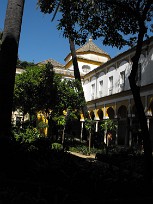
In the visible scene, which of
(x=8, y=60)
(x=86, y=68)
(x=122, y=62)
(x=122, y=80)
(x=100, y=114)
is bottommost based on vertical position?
(x=100, y=114)

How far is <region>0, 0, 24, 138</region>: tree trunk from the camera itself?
8.14m

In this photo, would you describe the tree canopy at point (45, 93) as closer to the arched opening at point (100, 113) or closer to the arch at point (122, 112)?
the arch at point (122, 112)

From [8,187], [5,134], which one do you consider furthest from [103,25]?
[8,187]

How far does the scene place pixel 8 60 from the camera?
8391mm

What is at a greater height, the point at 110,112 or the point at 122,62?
the point at 122,62

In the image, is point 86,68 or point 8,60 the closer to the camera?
point 8,60

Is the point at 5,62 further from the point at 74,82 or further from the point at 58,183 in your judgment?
the point at 74,82

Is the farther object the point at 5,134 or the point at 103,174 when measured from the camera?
the point at 5,134

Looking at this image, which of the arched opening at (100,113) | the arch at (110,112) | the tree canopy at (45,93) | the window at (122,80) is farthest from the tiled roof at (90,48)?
the tree canopy at (45,93)

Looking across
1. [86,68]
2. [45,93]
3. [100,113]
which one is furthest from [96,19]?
[86,68]

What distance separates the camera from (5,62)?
836cm

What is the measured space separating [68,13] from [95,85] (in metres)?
24.2

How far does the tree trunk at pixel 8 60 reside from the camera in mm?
8141

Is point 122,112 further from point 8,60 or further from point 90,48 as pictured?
point 8,60
